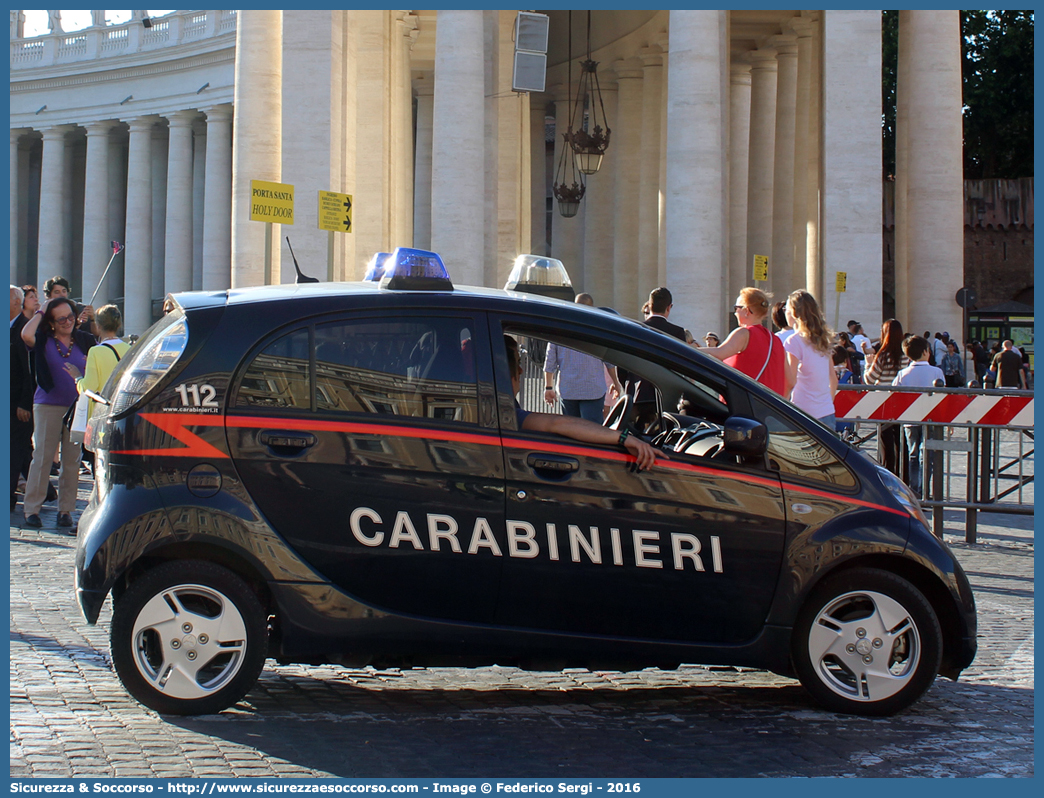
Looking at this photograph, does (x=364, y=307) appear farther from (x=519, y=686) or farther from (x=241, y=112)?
(x=241, y=112)

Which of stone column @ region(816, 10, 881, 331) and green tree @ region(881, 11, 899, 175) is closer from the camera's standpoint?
stone column @ region(816, 10, 881, 331)

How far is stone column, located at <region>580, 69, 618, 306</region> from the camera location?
120ft

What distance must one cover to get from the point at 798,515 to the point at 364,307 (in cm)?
199

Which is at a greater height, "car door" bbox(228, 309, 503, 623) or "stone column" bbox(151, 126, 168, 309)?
"stone column" bbox(151, 126, 168, 309)

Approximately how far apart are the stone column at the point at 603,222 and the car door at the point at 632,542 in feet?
103

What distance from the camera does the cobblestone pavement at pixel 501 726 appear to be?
4.36m

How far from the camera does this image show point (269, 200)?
14156 millimetres

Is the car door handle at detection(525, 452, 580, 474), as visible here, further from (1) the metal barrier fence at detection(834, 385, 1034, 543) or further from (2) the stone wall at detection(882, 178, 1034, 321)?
(2) the stone wall at detection(882, 178, 1034, 321)

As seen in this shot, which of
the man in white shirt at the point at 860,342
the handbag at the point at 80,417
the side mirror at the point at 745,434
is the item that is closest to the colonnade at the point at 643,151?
the man in white shirt at the point at 860,342

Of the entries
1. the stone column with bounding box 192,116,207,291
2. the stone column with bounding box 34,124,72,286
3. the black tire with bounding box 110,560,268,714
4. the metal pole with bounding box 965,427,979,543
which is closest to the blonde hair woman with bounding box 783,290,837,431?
the metal pole with bounding box 965,427,979,543

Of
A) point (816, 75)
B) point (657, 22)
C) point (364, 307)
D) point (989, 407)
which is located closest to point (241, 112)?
point (657, 22)

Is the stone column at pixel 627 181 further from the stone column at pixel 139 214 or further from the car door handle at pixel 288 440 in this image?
the car door handle at pixel 288 440

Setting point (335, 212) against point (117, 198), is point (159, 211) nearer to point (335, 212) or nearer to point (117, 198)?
point (117, 198)

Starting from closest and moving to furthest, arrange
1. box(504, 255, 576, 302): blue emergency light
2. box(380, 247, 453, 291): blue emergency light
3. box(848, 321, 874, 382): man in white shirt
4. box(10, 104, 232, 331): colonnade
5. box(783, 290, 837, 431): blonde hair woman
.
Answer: box(380, 247, 453, 291): blue emergency light, box(783, 290, 837, 431): blonde hair woman, box(504, 255, 576, 302): blue emergency light, box(848, 321, 874, 382): man in white shirt, box(10, 104, 232, 331): colonnade
